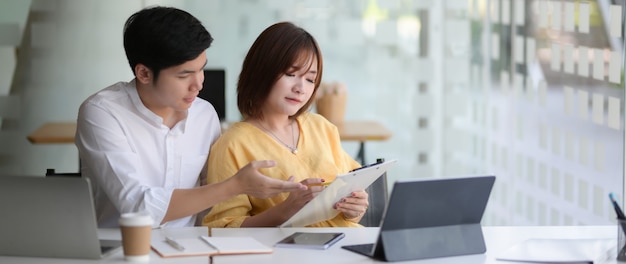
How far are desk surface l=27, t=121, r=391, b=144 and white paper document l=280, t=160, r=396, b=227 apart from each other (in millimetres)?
2383

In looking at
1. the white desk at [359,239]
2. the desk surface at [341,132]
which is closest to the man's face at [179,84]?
the white desk at [359,239]

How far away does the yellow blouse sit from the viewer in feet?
8.77

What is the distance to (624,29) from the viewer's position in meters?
3.95

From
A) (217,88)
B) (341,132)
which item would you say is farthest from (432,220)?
(217,88)

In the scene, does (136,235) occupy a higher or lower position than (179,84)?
lower

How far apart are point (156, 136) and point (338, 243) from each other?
64cm

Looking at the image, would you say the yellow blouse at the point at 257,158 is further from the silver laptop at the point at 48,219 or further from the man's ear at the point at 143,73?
the silver laptop at the point at 48,219

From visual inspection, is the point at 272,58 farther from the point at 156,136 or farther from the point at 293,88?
the point at 156,136

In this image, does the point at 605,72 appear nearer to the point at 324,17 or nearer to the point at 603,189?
the point at 603,189

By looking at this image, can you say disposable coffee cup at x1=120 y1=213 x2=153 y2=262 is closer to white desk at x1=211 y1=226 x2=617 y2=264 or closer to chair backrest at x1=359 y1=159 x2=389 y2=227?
white desk at x1=211 y1=226 x2=617 y2=264

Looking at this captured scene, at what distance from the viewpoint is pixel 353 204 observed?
261cm

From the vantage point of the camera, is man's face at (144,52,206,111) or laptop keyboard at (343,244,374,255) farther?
man's face at (144,52,206,111)

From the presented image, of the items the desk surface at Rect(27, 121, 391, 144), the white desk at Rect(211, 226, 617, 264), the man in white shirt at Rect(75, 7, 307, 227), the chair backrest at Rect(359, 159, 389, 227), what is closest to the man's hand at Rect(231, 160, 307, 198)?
the man in white shirt at Rect(75, 7, 307, 227)

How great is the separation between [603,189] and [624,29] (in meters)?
0.71
